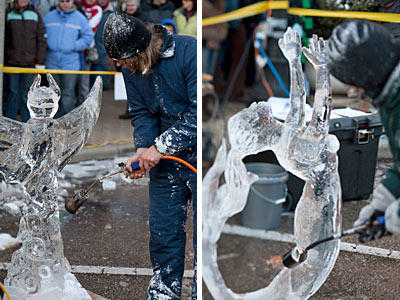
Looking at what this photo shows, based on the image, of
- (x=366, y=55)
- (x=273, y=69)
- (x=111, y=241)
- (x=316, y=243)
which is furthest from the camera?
(x=273, y=69)

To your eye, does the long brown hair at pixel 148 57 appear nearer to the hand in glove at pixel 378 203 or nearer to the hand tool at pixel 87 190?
the hand tool at pixel 87 190

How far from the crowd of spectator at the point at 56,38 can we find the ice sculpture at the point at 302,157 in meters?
2.46

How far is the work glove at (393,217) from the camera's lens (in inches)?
78.4

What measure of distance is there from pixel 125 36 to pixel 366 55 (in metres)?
1.16

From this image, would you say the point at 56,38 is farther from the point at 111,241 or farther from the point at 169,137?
the point at 169,137

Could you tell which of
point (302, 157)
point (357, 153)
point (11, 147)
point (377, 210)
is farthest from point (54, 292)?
point (357, 153)

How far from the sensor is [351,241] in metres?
3.18

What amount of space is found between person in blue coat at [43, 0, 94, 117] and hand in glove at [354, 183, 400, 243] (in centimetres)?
362

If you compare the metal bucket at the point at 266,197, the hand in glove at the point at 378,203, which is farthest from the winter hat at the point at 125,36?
the metal bucket at the point at 266,197

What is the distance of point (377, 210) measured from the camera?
207 centimetres

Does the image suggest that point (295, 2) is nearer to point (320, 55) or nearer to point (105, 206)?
point (320, 55)

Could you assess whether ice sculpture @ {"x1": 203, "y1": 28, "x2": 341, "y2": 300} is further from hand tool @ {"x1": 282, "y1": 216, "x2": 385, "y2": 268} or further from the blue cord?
the blue cord

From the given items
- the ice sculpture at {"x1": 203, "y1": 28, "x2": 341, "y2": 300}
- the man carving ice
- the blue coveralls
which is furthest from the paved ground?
the man carving ice

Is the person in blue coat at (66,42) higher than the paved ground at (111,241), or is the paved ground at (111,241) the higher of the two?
the person in blue coat at (66,42)
